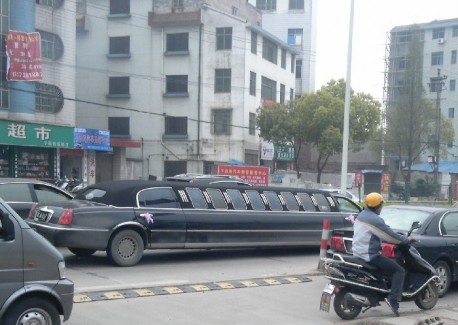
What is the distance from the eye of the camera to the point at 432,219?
9.88 meters

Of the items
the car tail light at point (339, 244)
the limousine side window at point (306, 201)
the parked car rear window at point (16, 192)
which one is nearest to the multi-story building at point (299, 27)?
the limousine side window at point (306, 201)

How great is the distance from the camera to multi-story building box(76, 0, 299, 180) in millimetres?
41875

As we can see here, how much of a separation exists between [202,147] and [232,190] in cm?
2932

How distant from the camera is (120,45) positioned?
44188 mm

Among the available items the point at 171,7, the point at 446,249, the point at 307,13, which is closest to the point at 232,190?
the point at 446,249

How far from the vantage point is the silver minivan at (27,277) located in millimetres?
5547

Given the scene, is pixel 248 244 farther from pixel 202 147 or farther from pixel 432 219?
pixel 202 147

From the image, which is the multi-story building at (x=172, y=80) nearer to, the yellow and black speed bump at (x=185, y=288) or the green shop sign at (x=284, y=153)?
the green shop sign at (x=284, y=153)

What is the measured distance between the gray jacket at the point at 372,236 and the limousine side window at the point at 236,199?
16.0 ft

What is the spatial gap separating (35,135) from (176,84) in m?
14.3

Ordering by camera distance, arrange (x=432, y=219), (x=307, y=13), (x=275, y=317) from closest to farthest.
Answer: (x=275, y=317) < (x=432, y=219) < (x=307, y=13)

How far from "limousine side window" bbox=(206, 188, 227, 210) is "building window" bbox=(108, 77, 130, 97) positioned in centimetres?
3292

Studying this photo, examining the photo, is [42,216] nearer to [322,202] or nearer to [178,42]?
[322,202]

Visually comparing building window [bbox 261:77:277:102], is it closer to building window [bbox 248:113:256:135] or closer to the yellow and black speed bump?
building window [bbox 248:113:256:135]
